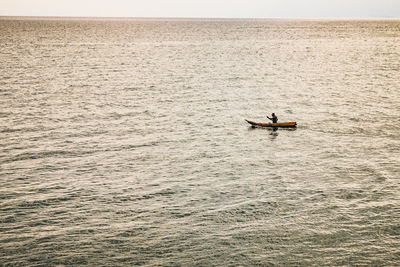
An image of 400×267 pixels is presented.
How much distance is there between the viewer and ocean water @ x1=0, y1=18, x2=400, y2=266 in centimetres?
1902

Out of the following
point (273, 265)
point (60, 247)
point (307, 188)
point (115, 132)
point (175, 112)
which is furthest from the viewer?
point (175, 112)

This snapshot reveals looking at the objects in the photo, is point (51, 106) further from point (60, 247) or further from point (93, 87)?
point (60, 247)

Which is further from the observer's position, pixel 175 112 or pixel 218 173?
pixel 175 112

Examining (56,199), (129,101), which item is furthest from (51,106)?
(56,199)

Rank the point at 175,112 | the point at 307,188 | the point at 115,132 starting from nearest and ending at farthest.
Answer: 1. the point at 307,188
2. the point at 115,132
3. the point at 175,112

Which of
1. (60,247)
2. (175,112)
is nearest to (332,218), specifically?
(60,247)

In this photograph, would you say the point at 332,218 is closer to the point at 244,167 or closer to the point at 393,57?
the point at 244,167

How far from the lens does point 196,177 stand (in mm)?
27375

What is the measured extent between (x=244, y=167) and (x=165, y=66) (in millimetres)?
59815

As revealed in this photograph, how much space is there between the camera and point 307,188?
2534 centimetres

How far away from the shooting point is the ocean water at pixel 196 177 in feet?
62.4

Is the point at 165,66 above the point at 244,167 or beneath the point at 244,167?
above

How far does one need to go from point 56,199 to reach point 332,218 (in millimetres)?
16692

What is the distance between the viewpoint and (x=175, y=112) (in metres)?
45.2
